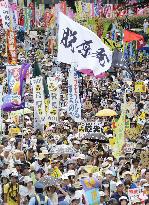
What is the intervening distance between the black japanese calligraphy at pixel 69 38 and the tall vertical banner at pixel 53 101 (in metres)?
2.93

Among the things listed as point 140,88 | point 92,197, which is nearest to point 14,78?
point 140,88

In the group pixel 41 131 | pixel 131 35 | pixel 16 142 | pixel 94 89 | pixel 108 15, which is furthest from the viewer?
pixel 108 15

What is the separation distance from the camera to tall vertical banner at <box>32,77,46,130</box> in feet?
56.6

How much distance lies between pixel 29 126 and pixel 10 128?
1076 millimetres

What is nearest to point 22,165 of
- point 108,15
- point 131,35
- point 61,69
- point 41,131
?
point 41,131

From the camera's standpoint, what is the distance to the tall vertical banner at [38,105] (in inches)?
679

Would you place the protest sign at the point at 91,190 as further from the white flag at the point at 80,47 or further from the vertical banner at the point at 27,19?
the vertical banner at the point at 27,19

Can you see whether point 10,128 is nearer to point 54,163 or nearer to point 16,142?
point 16,142

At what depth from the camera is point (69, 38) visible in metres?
15.5

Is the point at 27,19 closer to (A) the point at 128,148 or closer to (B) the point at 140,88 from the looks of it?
(B) the point at 140,88

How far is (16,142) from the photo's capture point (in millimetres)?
15828

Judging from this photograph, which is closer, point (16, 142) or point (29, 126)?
point (16, 142)

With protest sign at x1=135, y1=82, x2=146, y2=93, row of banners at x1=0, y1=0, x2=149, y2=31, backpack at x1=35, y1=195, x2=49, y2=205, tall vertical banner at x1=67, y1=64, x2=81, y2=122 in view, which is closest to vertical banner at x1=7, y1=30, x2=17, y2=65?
protest sign at x1=135, y1=82, x2=146, y2=93

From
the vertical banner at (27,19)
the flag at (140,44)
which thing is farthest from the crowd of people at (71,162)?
the vertical banner at (27,19)
